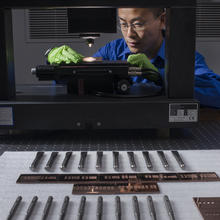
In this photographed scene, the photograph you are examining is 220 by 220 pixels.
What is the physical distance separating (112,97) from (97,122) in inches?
3.9

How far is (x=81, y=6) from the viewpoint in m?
0.89

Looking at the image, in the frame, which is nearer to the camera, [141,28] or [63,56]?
[63,56]

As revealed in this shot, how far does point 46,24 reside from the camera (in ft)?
8.18

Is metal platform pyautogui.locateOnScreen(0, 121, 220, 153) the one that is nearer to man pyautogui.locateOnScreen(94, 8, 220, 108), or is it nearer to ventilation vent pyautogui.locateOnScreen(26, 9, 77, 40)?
man pyautogui.locateOnScreen(94, 8, 220, 108)

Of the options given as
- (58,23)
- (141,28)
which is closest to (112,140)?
(141,28)

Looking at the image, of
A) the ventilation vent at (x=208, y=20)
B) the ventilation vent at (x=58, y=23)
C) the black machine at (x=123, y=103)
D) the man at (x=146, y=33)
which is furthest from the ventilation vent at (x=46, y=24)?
the black machine at (x=123, y=103)

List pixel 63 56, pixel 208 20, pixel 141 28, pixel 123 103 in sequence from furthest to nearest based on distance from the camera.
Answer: pixel 208 20 < pixel 141 28 < pixel 63 56 < pixel 123 103

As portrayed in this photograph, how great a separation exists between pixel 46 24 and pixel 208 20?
3.81ft

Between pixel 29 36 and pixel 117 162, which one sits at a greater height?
pixel 29 36

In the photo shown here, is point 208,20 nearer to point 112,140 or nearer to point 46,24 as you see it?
point 46,24

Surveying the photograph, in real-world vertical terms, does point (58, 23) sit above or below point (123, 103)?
above

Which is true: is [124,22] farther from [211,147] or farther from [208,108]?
[211,147]

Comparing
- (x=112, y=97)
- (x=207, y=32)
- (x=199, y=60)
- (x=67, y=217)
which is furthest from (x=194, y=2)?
(x=207, y=32)

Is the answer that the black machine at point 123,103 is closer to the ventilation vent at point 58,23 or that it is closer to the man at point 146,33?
the man at point 146,33
